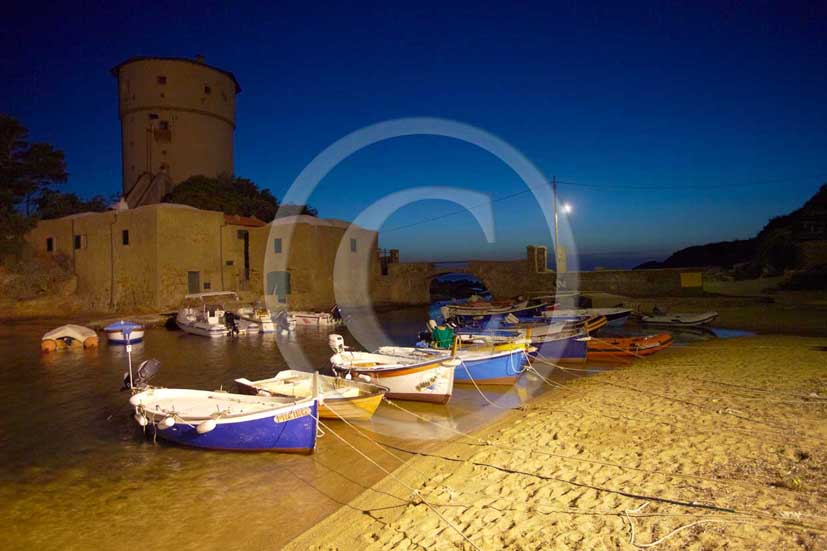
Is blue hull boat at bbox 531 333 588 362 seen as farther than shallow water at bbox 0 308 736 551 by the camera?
Yes

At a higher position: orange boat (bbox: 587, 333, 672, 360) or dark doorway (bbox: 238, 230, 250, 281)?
dark doorway (bbox: 238, 230, 250, 281)

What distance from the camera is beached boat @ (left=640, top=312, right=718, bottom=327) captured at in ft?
72.0

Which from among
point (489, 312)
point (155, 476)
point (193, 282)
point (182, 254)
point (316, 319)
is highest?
point (182, 254)

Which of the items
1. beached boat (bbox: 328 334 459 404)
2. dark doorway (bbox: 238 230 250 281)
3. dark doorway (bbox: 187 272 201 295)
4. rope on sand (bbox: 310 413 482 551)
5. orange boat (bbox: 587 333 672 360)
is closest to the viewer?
rope on sand (bbox: 310 413 482 551)

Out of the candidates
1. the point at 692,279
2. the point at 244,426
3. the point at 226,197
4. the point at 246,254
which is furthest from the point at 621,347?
the point at 226,197

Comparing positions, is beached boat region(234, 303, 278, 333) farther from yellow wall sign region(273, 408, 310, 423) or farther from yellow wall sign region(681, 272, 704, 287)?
yellow wall sign region(681, 272, 704, 287)

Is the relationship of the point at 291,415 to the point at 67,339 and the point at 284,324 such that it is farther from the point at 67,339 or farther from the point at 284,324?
the point at 67,339

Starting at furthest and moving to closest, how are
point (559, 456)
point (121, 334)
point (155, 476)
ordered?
1. point (121, 334)
2. point (155, 476)
3. point (559, 456)

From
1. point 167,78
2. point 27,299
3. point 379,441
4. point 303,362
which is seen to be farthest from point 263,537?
point 167,78

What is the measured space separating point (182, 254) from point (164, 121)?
17625 mm

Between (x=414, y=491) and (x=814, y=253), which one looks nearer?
(x=414, y=491)

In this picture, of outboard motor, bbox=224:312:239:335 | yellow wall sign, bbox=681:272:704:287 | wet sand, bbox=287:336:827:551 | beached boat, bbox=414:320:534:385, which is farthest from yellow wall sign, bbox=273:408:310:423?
yellow wall sign, bbox=681:272:704:287

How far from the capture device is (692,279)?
2786 cm

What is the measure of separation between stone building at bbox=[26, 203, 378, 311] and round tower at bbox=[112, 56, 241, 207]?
886cm
